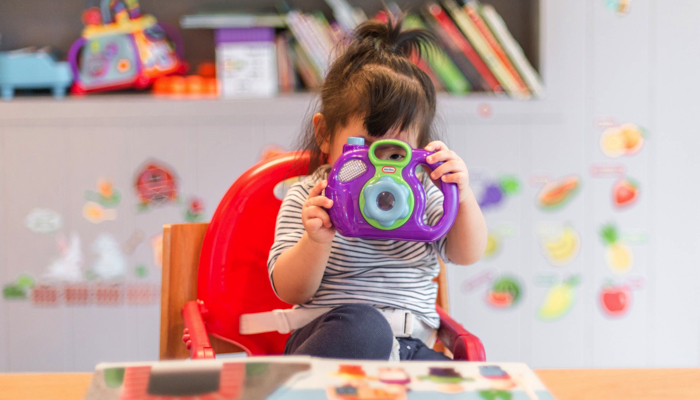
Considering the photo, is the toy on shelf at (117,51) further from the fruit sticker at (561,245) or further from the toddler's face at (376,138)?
the fruit sticker at (561,245)

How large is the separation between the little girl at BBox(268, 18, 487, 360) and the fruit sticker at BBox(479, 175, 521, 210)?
0.67 m

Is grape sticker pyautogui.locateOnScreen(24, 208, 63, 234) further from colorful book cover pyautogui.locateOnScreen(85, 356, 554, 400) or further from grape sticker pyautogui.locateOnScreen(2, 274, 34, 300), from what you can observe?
colorful book cover pyautogui.locateOnScreen(85, 356, 554, 400)

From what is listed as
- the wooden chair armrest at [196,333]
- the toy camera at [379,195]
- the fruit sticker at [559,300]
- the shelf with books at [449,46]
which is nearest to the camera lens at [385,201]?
the toy camera at [379,195]

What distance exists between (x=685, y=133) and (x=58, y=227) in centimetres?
162

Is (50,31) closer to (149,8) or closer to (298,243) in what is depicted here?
(149,8)

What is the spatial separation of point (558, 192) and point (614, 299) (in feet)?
1.04

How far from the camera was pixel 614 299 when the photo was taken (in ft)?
4.76

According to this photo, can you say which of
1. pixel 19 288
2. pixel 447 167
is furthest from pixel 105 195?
pixel 447 167

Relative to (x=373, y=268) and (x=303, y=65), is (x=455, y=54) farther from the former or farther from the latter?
(x=373, y=268)

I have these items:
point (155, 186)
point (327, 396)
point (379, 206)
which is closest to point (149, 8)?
point (155, 186)

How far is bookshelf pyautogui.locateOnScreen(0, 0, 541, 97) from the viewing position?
1.50 meters

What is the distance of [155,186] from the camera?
1423 mm

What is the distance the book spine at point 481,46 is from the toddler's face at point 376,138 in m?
0.80

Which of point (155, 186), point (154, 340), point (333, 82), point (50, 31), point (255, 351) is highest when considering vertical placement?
point (50, 31)
